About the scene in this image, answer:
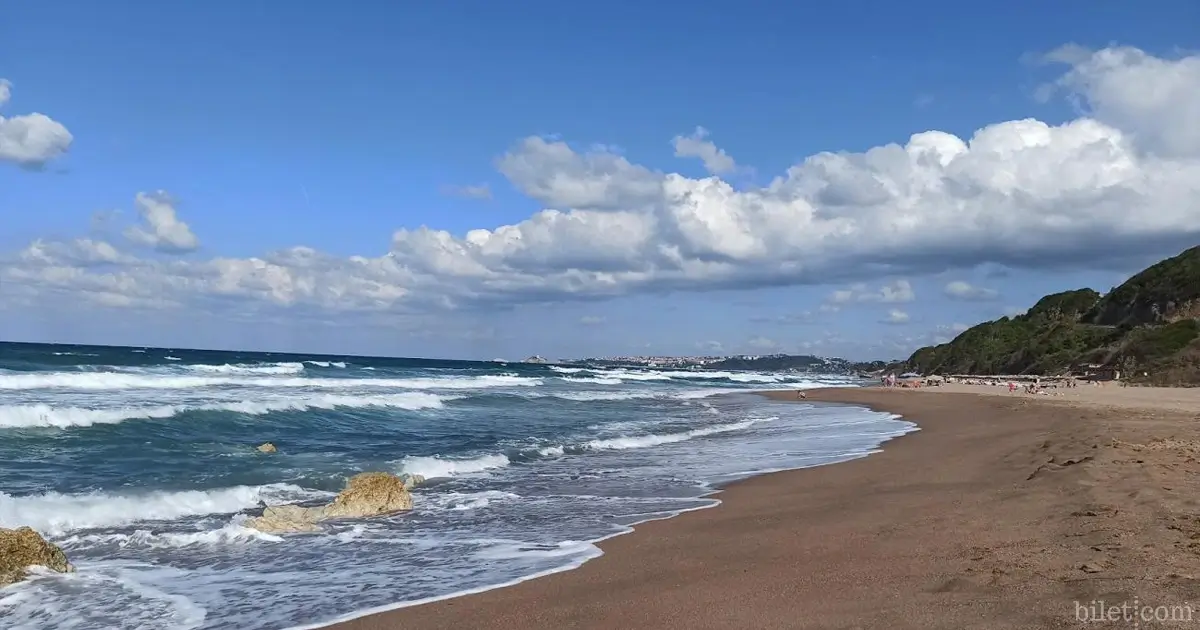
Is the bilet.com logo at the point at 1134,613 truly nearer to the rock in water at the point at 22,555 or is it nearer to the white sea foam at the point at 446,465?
the rock in water at the point at 22,555

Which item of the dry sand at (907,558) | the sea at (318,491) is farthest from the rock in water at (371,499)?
the dry sand at (907,558)

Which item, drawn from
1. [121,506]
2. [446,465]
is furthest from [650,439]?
[121,506]

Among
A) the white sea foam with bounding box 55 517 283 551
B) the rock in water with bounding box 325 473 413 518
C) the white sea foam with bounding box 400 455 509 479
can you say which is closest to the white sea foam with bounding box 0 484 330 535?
the white sea foam with bounding box 55 517 283 551

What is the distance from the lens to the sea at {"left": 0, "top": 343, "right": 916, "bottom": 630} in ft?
21.0

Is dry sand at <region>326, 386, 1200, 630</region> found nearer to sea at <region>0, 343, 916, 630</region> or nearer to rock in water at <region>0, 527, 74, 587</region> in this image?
sea at <region>0, 343, 916, 630</region>

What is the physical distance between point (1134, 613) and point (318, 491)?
412 inches

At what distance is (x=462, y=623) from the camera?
537 cm

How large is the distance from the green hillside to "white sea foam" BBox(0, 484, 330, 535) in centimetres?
3767

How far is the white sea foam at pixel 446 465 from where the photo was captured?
44.9 ft

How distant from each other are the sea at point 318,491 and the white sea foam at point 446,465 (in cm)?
6

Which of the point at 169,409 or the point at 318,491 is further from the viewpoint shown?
the point at 169,409

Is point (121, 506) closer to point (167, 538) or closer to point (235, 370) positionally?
point (167, 538)

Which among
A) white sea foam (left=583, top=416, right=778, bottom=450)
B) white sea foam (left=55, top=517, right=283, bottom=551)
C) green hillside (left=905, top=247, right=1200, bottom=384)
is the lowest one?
white sea foam (left=55, top=517, right=283, bottom=551)

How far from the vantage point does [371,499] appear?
10016 mm
